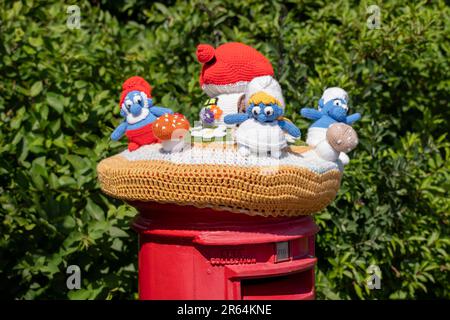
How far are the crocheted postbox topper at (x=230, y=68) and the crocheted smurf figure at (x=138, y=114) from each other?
0.23m

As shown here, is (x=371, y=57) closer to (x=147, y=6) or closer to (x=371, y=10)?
(x=371, y=10)

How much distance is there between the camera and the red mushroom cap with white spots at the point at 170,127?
296 cm

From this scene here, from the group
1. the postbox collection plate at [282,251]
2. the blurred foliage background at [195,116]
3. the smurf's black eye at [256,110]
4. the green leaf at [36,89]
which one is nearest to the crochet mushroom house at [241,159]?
the smurf's black eye at [256,110]

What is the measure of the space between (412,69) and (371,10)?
0.45 meters

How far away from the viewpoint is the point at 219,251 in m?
3.00

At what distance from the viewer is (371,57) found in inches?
198

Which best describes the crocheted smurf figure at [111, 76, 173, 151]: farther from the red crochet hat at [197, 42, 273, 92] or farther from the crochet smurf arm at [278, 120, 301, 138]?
the crochet smurf arm at [278, 120, 301, 138]

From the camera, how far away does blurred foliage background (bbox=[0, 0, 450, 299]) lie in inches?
168

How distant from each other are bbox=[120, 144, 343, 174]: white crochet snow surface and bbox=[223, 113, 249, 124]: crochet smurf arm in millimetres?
122

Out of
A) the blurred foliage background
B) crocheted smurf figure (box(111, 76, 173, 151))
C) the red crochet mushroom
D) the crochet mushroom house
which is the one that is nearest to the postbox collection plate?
the crochet mushroom house

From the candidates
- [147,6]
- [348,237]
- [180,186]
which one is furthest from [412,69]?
[180,186]

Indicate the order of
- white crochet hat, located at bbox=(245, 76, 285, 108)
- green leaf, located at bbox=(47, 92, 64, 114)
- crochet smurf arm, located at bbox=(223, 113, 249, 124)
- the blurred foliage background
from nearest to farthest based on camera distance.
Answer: crochet smurf arm, located at bbox=(223, 113, 249, 124)
white crochet hat, located at bbox=(245, 76, 285, 108)
the blurred foliage background
green leaf, located at bbox=(47, 92, 64, 114)

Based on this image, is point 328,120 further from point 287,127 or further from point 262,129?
point 262,129

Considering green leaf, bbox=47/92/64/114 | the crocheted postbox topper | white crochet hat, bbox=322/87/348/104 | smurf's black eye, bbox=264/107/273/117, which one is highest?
green leaf, bbox=47/92/64/114
